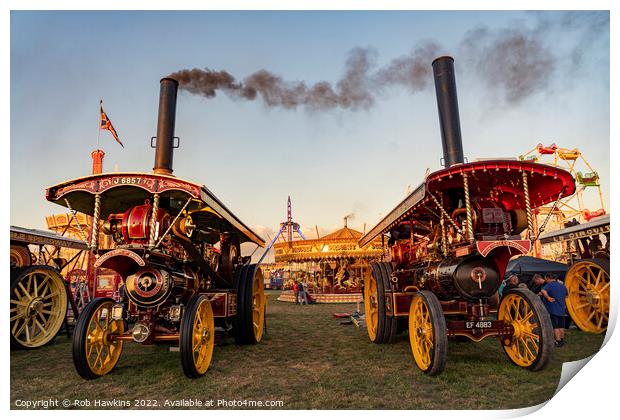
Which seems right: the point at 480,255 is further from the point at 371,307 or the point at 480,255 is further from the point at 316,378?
the point at 371,307

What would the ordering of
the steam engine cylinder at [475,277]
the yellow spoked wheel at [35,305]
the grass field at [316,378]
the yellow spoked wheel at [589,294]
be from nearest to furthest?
the grass field at [316,378] → the steam engine cylinder at [475,277] → the yellow spoked wheel at [35,305] → the yellow spoked wheel at [589,294]

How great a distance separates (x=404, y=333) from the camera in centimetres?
615

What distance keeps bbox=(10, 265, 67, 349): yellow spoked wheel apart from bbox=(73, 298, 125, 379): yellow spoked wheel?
1734 mm

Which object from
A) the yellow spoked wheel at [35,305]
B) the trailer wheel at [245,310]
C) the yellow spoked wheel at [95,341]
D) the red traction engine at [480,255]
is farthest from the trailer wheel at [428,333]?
the yellow spoked wheel at [35,305]

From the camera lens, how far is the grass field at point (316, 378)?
120 inches

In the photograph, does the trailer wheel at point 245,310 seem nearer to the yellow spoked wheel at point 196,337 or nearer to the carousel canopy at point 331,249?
the yellow spoked wheel at point 196,337

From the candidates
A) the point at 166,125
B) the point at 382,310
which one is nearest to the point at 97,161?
the point at 166,125

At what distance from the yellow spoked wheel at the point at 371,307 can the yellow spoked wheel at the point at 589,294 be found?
2750mm

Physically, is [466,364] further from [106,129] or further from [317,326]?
[106,129]

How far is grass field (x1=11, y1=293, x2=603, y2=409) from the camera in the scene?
3.04 metres

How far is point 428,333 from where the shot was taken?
142 inches

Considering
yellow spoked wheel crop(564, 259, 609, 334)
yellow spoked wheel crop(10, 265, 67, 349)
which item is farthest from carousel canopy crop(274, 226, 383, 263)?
yellow spoked wheel crop(10, 265, 67, 349)

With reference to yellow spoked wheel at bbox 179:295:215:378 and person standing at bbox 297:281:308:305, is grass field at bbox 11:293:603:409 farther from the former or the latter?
person standing at bbox 297:281:308:305
